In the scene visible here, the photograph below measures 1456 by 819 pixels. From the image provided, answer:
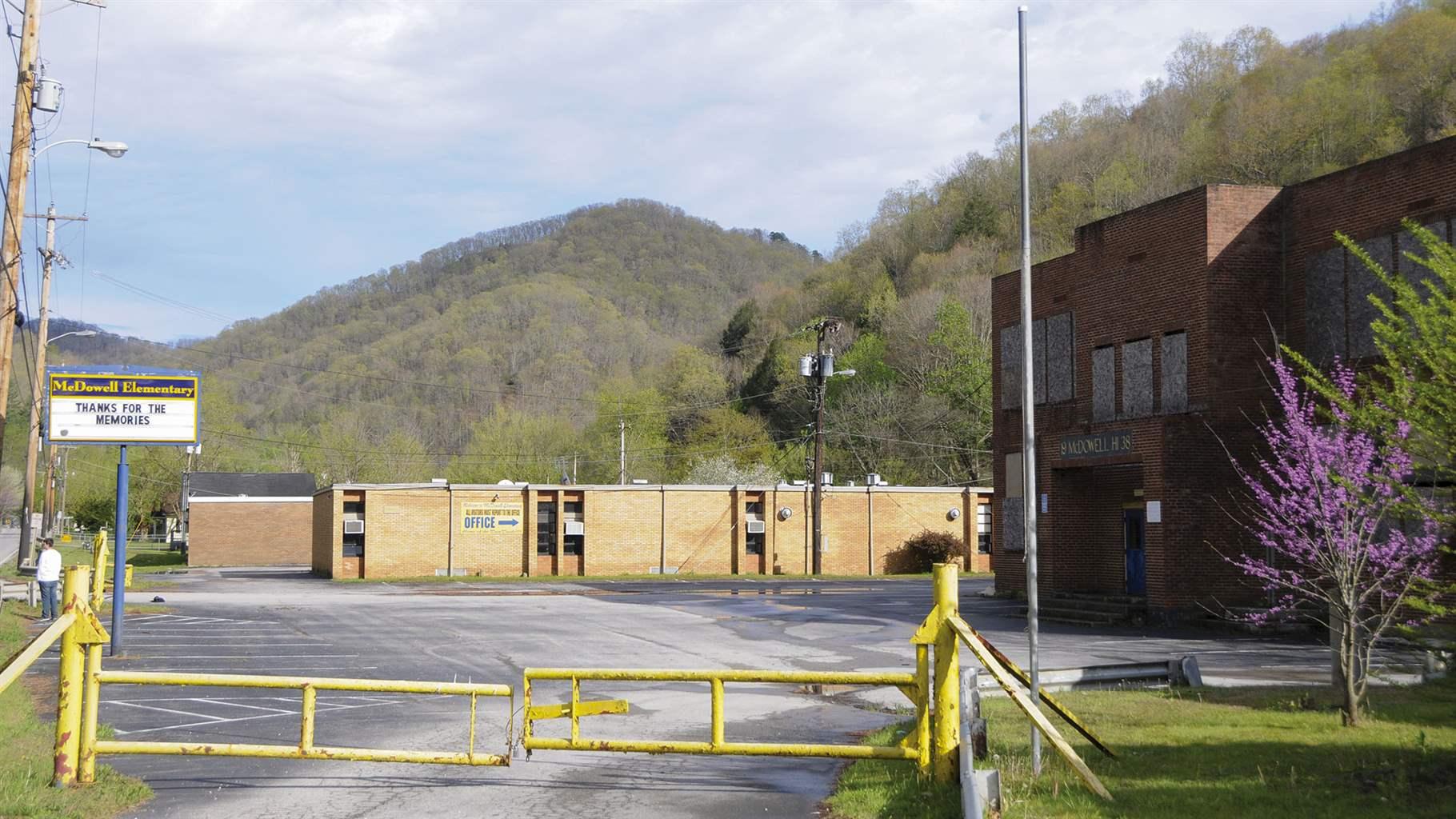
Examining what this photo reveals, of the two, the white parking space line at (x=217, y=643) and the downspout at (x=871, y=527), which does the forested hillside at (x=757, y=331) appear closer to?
the downspout at (x=871, y=527)

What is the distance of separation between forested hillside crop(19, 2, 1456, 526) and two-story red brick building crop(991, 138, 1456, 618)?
3370cm

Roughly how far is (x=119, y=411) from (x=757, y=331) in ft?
294

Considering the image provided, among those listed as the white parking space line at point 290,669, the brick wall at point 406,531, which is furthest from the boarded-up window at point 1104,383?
the brick wall at point 406,531

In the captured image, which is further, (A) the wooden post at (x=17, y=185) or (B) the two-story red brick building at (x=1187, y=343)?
(B) the two-story red brick building at (x=1187, y=343)

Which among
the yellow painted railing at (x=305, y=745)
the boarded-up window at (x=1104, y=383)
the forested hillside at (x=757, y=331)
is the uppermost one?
the forested hillside at (x=757, y=331)

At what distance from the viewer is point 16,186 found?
72.9ft

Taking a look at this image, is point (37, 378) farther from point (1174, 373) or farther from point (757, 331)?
point (757, 331)

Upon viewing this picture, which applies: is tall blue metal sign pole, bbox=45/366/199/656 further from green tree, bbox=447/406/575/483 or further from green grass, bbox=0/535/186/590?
green tree, bbox=447/406/575/483

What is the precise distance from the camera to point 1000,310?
36.7 m

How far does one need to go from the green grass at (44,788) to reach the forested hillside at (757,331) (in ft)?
191

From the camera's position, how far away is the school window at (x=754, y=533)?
56125 mm

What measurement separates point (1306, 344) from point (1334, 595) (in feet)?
47.1

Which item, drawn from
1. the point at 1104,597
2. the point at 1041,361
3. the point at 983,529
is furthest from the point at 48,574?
the point at 983,529

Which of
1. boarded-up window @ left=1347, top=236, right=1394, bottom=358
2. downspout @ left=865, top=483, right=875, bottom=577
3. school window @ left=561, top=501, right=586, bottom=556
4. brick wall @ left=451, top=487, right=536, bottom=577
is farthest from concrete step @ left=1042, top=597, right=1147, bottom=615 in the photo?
brick wall @ left=451, top=487, right=536, bottom=577
